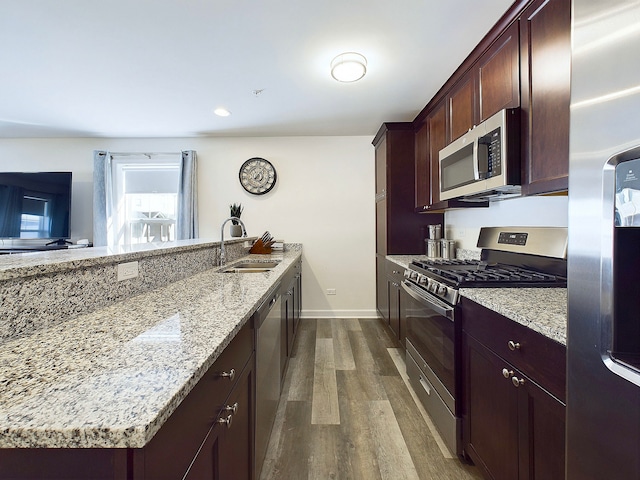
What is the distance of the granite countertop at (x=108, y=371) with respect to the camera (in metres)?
0.40

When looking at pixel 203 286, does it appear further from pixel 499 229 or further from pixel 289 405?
pixel 499 229

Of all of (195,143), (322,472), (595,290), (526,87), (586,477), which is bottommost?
(322,472)

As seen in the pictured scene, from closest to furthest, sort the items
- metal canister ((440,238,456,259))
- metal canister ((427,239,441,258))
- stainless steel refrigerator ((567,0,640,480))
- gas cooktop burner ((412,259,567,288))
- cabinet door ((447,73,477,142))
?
stainless steel refrigerator ((567,0,640,480)) → gas cooktop burner ((412,259,567,288)) → cabinet door ((447,73,477,142)) → metal canister ((440,238,456,259)) → metal canister ((427,239,441,258))

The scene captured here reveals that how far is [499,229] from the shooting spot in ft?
6.81

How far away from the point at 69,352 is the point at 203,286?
793 mm

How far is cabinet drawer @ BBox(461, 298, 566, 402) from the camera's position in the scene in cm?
86

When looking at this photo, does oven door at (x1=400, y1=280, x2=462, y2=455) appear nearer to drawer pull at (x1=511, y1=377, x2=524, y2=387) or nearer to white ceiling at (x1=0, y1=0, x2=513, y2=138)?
drawer pull at (x1=511, y1=377, x2=524, y2=387)

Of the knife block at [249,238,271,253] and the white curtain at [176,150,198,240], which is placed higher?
the white curtain at [176,150,198,240]

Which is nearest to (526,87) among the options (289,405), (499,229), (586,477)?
(499,229)

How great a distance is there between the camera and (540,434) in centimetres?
94

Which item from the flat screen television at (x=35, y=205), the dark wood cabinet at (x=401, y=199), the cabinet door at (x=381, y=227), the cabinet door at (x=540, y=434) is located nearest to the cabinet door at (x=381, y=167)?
the dark wood cabinet at (x=401, y=199)

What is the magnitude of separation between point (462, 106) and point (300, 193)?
223 cm

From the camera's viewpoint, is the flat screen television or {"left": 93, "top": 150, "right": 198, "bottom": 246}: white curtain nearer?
the flat screen television

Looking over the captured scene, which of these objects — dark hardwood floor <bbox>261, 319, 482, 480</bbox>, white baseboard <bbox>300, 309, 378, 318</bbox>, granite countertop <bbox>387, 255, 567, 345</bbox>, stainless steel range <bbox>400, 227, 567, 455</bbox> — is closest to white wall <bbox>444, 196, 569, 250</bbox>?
stainless steel range <bbox>400, 227, 567, 455</bbox>
